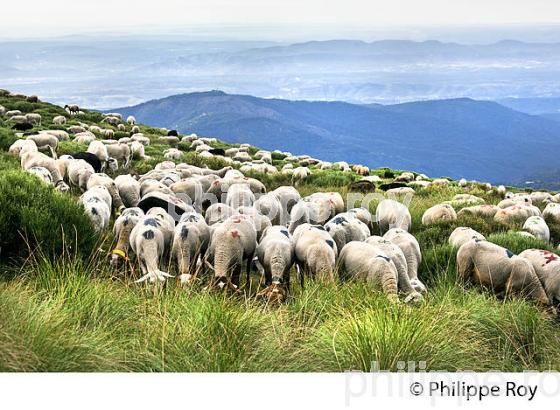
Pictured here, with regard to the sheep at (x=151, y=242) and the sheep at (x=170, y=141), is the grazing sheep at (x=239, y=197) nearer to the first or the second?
the sheep at (x=151, y=242)

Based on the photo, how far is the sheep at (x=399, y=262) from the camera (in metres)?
8.21

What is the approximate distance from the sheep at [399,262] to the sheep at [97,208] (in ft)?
13.2

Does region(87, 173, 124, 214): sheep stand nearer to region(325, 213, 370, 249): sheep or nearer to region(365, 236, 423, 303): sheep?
region(325, 213, 370, 249): sheep

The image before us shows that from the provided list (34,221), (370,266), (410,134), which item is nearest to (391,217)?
(370,266)

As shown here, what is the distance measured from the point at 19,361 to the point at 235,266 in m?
4.17

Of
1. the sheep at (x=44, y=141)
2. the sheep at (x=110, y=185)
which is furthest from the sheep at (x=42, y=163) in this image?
the sheep at (x=44, y=141)

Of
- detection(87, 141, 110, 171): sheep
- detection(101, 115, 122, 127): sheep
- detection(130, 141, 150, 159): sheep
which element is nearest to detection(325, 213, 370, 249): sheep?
detection(87, 141, 110, 171): sheep

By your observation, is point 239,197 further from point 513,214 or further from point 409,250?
point 513,214

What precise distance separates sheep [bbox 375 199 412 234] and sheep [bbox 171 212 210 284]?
424 cm

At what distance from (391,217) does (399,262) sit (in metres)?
4.00

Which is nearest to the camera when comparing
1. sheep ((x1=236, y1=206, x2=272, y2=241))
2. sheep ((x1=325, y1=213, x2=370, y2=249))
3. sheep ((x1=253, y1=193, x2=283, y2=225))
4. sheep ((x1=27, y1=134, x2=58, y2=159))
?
sheep ((x1=325, y1=213, x2=370, y2=249))

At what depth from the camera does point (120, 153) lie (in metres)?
21.4

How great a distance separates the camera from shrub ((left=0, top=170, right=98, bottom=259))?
760 centimetres
